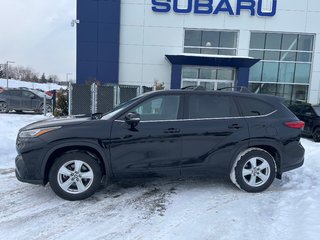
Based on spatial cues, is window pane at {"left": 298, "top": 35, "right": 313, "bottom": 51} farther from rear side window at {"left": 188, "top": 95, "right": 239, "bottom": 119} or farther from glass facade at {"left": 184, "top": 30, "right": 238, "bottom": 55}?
rear side window at {"left": 188, "top": 95, "right": 239, "bottom": 119}

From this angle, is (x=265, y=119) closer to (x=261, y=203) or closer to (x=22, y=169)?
(x=261, y=203)

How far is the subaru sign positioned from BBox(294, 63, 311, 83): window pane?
408 centimetres

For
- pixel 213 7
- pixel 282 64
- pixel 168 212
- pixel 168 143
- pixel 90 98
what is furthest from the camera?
pixel 282 64

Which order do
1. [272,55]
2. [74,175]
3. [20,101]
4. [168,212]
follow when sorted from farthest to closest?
[272,55] → [20,101] → [74,175] → [168,212]

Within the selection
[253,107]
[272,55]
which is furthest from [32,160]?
[272,55]

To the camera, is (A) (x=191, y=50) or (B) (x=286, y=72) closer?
(A) (x=191, y=50)

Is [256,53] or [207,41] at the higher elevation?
[207,41]

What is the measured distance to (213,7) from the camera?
17.8 meters

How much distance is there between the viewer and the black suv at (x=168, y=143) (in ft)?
13.2

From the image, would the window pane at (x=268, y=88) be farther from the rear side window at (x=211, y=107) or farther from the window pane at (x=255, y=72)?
the rear side window at (x=211, y=107)

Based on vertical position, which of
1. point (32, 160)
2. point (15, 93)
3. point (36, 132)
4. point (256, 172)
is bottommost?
point (256, 172)

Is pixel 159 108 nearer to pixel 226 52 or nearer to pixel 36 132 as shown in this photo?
pixel 36 132

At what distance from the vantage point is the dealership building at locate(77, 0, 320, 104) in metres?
17.7

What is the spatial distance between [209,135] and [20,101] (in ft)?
47.8
